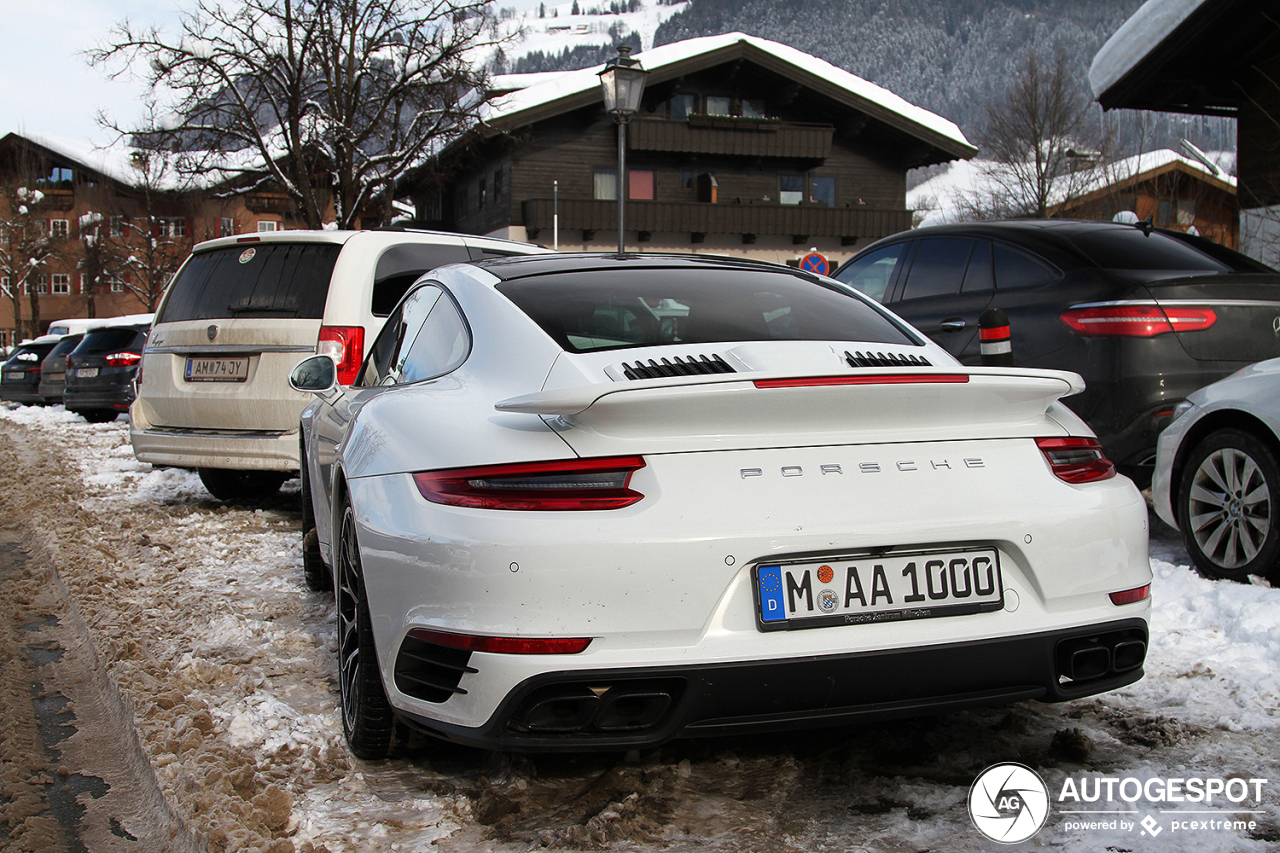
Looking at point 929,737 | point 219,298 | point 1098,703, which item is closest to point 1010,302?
point 1098,703

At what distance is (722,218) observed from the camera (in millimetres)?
35750

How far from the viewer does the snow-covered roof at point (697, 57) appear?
1291 inches

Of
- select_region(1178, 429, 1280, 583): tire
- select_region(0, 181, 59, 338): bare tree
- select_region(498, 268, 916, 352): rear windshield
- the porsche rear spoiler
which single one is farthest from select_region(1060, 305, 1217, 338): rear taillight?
select_region(0, 181, 59, 338): bare tree

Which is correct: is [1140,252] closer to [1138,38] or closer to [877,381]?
[877,381]

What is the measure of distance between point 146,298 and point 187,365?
48695mm

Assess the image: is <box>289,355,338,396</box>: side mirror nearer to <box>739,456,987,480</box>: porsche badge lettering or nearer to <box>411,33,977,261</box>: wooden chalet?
<box>739,456,987,480</box>: porsche badge lettering

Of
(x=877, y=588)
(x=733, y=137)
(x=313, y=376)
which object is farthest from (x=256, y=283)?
(x=733, y=137)

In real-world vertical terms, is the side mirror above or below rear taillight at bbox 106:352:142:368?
above

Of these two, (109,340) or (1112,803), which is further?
(109,340)

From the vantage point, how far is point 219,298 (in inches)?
286

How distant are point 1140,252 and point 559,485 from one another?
460 cm

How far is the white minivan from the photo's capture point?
676 centimetres

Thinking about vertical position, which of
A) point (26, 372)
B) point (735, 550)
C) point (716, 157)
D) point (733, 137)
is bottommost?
point (26, 372)

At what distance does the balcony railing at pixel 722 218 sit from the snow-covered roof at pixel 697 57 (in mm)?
2920
